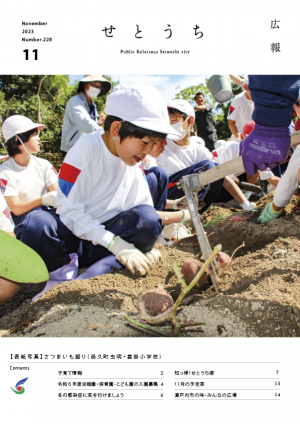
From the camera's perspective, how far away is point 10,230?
1674 mm

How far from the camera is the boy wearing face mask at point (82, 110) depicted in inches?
117

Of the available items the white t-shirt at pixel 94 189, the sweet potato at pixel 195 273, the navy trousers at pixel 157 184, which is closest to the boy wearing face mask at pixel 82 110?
the navy trousers at pixel 157 184

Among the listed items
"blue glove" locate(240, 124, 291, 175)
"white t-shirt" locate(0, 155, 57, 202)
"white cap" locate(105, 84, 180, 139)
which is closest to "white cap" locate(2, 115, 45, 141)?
"white t-shirt" locate(0, 155, 57, 202)

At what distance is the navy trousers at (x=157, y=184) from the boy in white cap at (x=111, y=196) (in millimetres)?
229

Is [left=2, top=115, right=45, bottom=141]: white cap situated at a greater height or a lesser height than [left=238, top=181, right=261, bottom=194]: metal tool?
greater

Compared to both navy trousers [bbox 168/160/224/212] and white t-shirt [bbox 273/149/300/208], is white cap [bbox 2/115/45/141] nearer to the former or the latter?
navy trousers [bbox 168/160/224/212]

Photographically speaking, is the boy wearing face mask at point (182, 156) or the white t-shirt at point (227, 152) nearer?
the boy wearing face mask at point (182, 156)

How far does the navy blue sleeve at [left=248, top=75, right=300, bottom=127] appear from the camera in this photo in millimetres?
1351

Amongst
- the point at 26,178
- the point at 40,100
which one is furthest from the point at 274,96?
the point at 40,100

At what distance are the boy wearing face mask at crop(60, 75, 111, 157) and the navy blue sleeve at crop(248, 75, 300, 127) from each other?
71.7 inches

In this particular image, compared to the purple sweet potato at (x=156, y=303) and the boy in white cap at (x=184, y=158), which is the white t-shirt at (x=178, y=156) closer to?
the boy in white cap at (x=184, y=158)

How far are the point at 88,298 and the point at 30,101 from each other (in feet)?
42.0

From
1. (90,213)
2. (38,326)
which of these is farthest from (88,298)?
(90,213)

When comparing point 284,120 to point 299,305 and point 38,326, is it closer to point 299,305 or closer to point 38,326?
point 299,305
